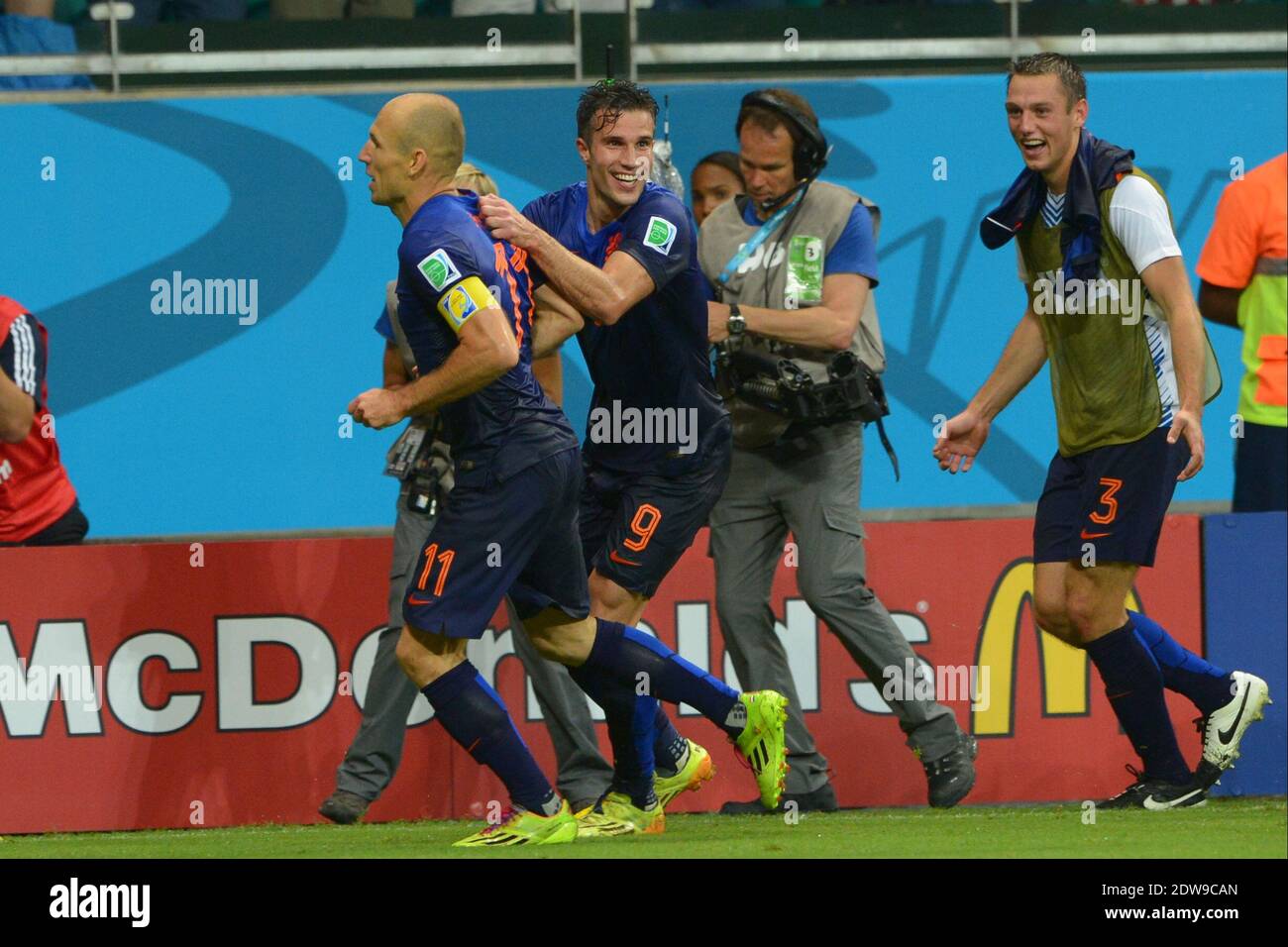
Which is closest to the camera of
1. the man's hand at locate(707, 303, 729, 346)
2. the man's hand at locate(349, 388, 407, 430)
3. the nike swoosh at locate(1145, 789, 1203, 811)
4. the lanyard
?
the man's hand at locate(349, 388, 407, 430)

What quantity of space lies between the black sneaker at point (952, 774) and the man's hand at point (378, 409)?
228 cm

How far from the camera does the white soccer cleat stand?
603 centimetres

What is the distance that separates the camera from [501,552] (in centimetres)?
504

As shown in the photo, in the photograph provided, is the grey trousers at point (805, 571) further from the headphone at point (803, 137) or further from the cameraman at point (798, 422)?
the headphone at point (803, 137)

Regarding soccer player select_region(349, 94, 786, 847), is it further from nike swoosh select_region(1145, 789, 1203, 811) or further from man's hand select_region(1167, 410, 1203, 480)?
nike swoosh select_region(1145, 789, 1203, 811)

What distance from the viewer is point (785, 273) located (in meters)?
6.39

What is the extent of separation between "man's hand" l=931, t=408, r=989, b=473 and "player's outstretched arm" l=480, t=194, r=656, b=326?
3.92 feet

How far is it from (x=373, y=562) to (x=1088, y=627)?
7.64 feet

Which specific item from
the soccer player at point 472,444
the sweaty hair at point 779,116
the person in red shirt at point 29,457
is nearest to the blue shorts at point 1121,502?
the sweaty hair at point 779,116

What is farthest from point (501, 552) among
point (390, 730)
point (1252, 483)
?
point (1252, 483)

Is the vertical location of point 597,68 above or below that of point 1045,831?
above

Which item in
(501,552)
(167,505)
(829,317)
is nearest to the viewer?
(501,552)

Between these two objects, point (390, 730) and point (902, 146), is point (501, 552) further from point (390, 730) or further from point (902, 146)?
point (902, 146)

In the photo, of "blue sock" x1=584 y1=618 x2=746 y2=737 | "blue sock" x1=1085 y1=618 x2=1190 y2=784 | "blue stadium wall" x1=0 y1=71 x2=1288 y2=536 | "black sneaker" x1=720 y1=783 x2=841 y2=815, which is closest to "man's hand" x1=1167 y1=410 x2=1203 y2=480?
"blue sock" x1=1085 y1=618 x2=1190 y2=784
